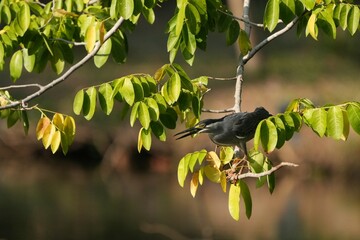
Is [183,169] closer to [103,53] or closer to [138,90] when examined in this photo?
[138,90]

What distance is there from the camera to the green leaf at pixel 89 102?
11.1 ft

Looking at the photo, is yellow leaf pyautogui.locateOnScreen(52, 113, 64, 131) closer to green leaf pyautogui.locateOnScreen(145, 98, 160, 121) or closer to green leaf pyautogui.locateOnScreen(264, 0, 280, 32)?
green leaf pyautogui.locateOnScreen(145, 98, 160, 121)

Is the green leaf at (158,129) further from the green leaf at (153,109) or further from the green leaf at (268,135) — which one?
the green leaf at (268,135)

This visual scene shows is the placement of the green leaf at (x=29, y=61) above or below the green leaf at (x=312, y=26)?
below

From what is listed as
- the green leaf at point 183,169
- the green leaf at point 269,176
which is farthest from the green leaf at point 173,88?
the green leaf at point 269,176

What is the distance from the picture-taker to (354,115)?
9.95 ft

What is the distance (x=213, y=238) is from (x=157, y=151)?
3.39 m

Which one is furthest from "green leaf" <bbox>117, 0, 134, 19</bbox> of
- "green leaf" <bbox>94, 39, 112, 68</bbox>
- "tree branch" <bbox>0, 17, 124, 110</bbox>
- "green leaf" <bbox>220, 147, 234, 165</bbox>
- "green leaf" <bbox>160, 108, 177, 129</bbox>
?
"green leaf" <bbox>220, 147, 234, 165</bbox>

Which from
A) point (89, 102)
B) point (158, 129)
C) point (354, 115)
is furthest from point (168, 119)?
point (354, 115)

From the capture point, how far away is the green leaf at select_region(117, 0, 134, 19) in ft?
10.8

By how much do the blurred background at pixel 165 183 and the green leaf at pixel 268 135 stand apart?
22.5 feet

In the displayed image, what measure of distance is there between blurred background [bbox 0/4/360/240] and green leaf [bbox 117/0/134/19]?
6685 millimetres

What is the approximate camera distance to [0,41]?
3.85 m

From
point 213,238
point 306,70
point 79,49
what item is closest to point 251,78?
point 306,70
